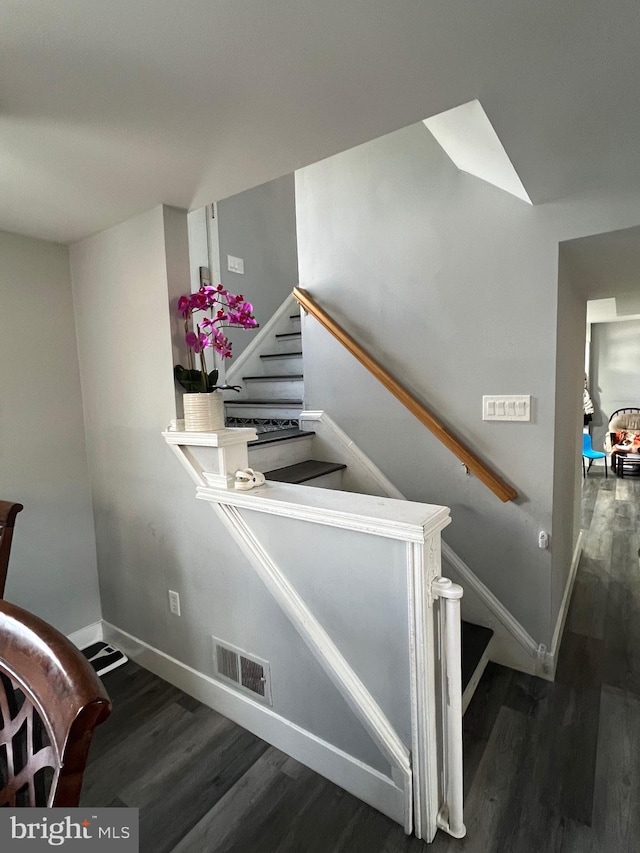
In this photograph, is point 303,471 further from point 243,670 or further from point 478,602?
point 478,602

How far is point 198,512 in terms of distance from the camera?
5.64ft

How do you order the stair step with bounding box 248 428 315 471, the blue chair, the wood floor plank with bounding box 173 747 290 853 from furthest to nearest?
the blue chair < the stair step with bounding box 248 428 315 471 < the wood floor plank with bounding box 173 747 290 853

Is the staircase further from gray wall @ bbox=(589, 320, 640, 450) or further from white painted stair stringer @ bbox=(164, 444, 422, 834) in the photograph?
gray wall @ bbox=(589, 320, 640, 450)

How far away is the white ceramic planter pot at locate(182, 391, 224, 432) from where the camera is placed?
5.26 feet

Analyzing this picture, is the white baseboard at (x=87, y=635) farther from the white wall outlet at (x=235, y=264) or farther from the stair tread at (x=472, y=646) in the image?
the white wall outlet at (x=235, y=264)

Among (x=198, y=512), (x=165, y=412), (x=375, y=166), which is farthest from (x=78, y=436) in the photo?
(x=375, y=166)

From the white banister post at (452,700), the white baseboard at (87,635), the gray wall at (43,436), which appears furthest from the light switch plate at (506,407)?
the white baseboard at (87,635)

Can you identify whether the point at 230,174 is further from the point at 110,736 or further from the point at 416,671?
the point at 110,736

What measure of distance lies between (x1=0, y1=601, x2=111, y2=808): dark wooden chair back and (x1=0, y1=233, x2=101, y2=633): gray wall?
1.48 metres

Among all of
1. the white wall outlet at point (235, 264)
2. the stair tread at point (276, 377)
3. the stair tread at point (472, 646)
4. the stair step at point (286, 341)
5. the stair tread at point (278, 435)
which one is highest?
the white wall outlet at point (235, 264)

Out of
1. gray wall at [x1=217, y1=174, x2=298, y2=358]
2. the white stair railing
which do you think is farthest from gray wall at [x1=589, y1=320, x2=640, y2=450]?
the white stair railing

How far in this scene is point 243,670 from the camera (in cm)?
166

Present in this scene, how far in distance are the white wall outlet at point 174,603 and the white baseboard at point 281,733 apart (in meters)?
0.23

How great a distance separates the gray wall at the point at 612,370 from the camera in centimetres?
595
